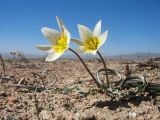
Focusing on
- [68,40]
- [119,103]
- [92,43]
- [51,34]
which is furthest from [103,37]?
[119,103]

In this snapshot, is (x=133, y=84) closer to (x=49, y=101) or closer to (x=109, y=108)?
(x=109, y=108)

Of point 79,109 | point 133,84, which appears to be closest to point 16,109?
point 79,109

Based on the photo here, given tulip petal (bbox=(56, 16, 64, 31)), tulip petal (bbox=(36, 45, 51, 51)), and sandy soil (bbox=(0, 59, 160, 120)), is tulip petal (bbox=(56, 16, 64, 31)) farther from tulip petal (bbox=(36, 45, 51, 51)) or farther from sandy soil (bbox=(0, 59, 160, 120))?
sandy soil (bbox=(0, 59, 160, 120))

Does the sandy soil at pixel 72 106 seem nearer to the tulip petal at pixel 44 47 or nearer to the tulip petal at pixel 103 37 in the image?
the tulip petal at pixel 44 47

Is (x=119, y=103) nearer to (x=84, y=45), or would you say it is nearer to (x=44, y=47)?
(x=84, y=45)

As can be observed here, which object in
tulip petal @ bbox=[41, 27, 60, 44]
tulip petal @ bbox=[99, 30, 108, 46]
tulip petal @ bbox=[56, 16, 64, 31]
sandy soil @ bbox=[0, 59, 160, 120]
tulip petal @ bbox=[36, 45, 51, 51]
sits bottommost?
sandy soil @ bbox=[0, 59, 160, 120]

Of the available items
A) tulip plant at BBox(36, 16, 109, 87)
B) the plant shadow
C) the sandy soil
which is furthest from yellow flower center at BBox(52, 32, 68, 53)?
the plant shadow

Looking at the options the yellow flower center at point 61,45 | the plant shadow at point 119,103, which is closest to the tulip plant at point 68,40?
the yellow flower center at point 61,45

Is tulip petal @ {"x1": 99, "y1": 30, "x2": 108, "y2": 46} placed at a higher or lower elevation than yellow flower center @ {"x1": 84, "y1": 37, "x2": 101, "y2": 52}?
higher
